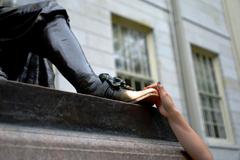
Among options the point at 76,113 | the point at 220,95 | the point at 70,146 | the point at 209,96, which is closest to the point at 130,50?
the point at 209,96

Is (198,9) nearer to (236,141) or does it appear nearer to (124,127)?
(236,141)

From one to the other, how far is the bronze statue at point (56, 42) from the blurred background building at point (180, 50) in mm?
3887

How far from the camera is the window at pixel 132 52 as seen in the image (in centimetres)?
824

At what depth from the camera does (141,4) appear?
8.95 metres

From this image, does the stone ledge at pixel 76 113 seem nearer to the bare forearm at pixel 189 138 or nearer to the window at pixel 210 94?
the bare forearm at pixel 189 138

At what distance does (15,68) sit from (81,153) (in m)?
0.84

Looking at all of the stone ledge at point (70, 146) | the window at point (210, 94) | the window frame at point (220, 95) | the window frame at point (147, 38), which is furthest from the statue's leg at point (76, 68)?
the window at point (210, 94)

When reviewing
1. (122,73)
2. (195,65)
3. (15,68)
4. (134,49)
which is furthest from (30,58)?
(195,65)

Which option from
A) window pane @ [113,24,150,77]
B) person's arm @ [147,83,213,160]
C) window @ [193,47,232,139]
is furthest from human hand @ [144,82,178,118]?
window @ [193,47,232,139]

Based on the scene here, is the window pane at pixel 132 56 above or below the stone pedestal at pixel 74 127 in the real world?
above

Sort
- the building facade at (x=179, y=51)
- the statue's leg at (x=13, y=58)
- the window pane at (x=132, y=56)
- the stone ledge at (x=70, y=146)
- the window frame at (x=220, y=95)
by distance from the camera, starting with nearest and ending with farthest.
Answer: the stone ledge at (x=70, y=146) < the statue's leg at (x=13, y=58) < the building facade at (x=179, y=51) < the window pane at (x=132, y=56) < the window frame at (x=220, y=95)

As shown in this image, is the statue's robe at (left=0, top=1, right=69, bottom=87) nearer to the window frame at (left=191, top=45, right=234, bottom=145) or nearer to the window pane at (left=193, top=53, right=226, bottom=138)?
the window frame at (left=191, top=45, right=234, bottom=145)

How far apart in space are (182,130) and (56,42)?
812 millimetres

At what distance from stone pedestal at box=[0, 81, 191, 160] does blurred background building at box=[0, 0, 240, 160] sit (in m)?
4.05
